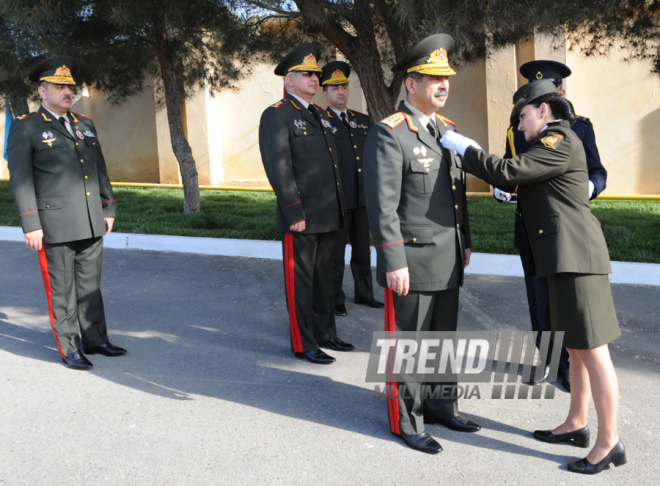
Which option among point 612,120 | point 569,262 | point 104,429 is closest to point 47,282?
point 104,429

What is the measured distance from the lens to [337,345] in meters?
4.63

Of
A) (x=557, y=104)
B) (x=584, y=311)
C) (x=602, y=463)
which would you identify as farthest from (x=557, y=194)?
(x=602, y=463)

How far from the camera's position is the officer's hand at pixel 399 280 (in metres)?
3.09

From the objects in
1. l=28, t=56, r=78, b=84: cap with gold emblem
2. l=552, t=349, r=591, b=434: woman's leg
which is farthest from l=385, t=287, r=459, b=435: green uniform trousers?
l=28, t=56, r=78, b=84: cap with gold emblem

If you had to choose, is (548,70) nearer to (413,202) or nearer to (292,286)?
(413,202)

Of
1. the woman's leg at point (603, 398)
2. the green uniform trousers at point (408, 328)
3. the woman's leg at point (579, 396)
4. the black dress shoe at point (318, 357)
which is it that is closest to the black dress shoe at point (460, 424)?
the green uniform trousers at point (408, 328)

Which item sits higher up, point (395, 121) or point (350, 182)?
point (395, 121)

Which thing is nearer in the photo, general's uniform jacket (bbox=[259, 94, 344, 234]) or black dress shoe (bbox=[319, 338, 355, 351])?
general's uniform jacket (bbox=[259, 94, 344, 234])

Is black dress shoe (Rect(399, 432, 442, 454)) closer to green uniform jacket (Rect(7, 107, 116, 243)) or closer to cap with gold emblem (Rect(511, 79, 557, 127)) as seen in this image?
cap with gold emblem (Rect(511, 79, 557, 127))

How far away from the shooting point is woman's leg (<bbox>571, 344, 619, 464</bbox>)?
2883mm

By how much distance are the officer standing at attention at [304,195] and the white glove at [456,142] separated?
1.41 metres

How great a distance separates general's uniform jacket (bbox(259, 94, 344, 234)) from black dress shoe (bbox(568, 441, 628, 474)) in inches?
86.3

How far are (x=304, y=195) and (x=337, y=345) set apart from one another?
3.57 ft

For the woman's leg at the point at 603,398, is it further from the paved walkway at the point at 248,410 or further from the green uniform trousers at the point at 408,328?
the green uniform trousers at the point at 408,328
